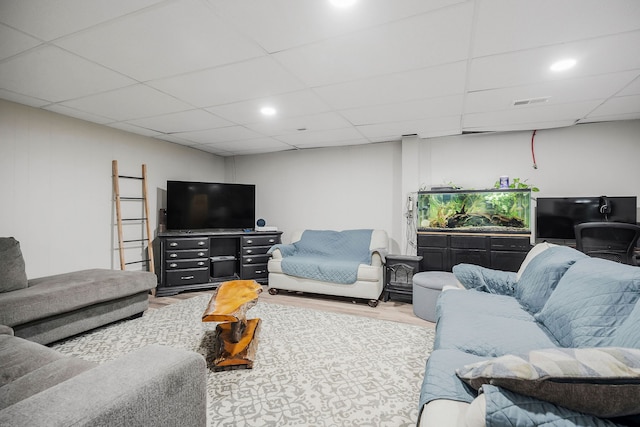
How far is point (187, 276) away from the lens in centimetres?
448

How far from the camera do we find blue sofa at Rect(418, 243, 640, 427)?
0.75 m

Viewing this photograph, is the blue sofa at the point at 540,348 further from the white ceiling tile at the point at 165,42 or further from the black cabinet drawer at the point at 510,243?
the white ceiling tile at the point at 165,42

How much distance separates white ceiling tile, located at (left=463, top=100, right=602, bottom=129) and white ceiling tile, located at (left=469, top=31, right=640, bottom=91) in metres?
0.81

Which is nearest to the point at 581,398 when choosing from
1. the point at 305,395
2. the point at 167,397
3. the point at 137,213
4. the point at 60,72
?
the point at 167,397

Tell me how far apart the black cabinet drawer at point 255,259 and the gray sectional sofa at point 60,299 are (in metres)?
1.76

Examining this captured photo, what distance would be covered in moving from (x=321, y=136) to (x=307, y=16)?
9.22 feet

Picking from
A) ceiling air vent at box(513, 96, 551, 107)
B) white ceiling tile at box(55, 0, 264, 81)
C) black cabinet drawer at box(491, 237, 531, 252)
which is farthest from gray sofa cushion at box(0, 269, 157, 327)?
ceiling air vent at box(513, 96, 551, 107)

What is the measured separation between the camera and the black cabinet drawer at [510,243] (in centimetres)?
375

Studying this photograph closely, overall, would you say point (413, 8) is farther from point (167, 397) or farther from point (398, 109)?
point (167, 397)

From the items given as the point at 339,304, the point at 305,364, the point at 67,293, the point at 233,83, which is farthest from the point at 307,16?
the point at 339,304

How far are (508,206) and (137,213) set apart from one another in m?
5.38

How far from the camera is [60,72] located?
2451 millimetres

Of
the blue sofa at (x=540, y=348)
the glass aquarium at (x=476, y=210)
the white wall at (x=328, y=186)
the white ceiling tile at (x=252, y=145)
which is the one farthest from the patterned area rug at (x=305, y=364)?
the white ceiling tile at (x=252, y=145)

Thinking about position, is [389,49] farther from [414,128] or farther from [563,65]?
[414,128]
